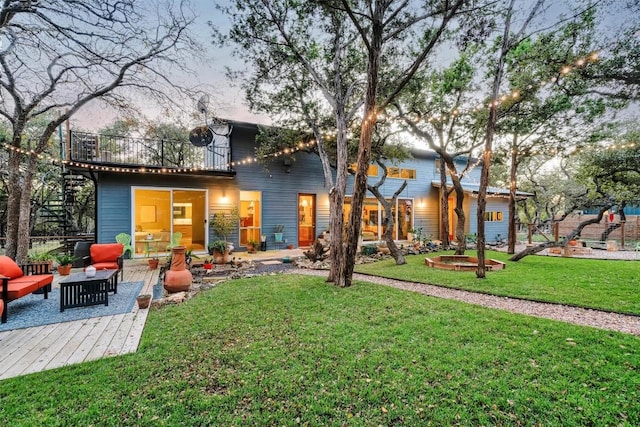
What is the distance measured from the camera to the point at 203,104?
7.88 metres

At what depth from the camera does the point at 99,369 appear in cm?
267

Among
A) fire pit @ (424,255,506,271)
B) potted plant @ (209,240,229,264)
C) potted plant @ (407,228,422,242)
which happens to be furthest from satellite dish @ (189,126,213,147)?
potted plant @ (407,228,422,242)

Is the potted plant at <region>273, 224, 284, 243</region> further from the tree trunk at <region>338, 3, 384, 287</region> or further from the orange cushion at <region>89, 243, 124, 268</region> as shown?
the tree trunk at <region>338, 3, 384, 287</region>

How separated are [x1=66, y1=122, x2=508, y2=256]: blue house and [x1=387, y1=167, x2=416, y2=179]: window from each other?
0.19 ft

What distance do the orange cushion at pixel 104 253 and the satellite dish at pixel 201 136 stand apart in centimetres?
472

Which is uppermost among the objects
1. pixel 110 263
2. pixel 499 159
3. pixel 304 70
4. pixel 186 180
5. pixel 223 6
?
pixel 223 6

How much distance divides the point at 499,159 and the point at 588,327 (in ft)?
30.5

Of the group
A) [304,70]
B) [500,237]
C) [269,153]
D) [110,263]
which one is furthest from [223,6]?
[500,237]

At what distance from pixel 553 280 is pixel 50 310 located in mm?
9454

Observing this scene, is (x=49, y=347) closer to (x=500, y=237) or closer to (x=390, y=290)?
(x=390, y=290)

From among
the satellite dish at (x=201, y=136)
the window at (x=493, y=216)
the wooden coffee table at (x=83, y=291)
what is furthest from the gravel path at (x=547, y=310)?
the window at (x=493, y=216)

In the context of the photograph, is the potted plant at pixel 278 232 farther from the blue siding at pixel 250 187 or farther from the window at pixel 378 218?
the window at pixel 378 218

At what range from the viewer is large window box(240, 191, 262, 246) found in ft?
36.3

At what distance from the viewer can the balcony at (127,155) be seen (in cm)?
827
